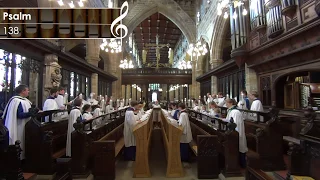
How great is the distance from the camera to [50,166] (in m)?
4.21

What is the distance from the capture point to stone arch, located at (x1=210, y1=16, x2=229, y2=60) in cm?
1543

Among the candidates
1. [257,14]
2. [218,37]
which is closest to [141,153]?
[257,14]

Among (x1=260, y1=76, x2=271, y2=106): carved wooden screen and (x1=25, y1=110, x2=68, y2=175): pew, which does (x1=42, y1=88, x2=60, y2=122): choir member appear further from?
(x1=260, y1=76, x2=271, y2=106): carved wooden screen

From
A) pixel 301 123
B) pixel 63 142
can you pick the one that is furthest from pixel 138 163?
pixel 301 123

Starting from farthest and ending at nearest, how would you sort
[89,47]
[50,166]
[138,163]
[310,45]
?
[89,47] < [310,45] < [138,163] < [50,166]

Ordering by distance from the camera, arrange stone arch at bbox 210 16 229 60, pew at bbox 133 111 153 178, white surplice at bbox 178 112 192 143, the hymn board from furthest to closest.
Result: 1. stone arch at bbox 210 16 229 60
2. the hymn board
3. white surplice at bbox 178 112 192 143
4. pew at bbox 133 111 153 178

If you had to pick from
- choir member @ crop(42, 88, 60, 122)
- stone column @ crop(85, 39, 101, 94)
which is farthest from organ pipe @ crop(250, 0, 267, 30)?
stone column @ crop(85, 39, 101, 94)

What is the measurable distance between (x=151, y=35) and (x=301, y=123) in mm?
30790

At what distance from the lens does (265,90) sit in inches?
352

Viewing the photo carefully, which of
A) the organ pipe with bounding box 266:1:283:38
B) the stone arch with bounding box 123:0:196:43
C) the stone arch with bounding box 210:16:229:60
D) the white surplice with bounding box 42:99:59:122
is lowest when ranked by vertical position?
the white surplice with bounding box 42:99:59:122

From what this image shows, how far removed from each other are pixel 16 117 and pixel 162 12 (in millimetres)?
21232

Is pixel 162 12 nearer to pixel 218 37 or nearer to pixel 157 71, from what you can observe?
pixel 157 71

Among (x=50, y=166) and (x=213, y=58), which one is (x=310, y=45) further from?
(x=213, y=58)

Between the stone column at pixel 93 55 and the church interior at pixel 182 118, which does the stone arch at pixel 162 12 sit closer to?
the stone column at pixel 93 55
